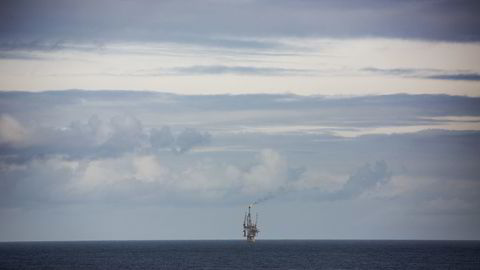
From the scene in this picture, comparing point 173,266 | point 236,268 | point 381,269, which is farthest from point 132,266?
point 381,269

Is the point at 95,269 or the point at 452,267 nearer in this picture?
the point at 95,269

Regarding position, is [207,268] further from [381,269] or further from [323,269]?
[381,269]

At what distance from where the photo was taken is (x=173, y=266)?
197 meters

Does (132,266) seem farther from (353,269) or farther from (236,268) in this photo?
(353,269)

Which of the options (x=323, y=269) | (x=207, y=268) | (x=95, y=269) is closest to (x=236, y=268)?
(x=207, y=268)

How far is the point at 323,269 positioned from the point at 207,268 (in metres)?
28.6

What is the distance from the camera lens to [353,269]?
617 feet

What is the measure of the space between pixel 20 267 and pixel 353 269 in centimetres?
8411

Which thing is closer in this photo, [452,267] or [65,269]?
[65,269]

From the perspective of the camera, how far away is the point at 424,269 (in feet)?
625

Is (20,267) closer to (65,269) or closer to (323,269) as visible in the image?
(65,269)

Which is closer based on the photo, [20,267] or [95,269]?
[95,269]

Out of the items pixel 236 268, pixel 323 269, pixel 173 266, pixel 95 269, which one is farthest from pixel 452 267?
pixel 95 269

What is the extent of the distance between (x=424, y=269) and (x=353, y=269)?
59.3 ft
